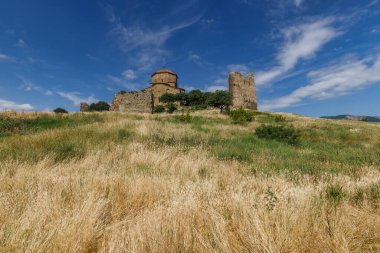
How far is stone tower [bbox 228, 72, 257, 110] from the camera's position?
58.1m

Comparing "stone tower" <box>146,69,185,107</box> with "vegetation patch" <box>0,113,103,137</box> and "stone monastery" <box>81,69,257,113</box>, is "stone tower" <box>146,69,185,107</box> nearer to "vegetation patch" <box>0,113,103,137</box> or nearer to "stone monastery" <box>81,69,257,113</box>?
"stone monastery" <box>81,69,257,113</box>

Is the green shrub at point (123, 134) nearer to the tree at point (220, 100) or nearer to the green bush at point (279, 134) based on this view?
the green bush at point (279, 134)

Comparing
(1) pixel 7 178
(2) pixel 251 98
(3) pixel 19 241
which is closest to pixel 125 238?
(3) pixel 19 241

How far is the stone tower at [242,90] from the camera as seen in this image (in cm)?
5813

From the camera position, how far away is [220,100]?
47.3 metres

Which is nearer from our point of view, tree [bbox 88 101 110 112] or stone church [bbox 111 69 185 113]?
stone church [bbox 111 69 185 113]

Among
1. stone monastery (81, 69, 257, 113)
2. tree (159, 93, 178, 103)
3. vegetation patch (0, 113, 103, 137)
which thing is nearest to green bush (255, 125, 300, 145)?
vegetation patch (0, 113, 103, 137)

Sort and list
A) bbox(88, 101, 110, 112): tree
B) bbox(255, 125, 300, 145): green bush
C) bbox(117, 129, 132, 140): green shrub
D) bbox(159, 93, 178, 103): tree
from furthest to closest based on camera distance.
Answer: bbox(88, 101, 110, 112): tree < bbox(159, 93, 178, 103): tree < bbox(255, 125, 300, 145): green bush < bbox(117, 129, 132, 140): green shrub

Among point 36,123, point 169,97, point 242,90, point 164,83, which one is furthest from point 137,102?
point 242,90

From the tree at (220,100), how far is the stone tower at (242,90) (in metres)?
8.35

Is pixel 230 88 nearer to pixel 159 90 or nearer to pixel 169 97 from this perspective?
pixel 169 97

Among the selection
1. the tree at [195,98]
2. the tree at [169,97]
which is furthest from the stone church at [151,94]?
the tree at [195,98]

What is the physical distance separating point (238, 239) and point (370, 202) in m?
1.95

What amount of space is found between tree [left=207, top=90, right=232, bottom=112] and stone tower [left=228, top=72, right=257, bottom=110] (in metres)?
8.35
